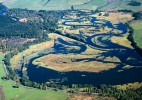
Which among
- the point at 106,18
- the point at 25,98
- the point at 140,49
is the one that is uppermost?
the point at 106,18

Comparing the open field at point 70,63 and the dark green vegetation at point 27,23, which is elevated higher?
the dark green vegetation at point 27,23

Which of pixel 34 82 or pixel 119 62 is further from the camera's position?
pixel 119 62

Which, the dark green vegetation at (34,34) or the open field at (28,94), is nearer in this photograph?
the open field at (28,94)

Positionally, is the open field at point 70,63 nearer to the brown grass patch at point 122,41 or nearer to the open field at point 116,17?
the brown grass patch at point 122,41

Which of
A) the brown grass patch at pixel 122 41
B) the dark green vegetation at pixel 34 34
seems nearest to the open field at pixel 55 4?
the dark green vegetation at pixel 34 34

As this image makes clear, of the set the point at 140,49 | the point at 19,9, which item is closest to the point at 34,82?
the point at 140,49

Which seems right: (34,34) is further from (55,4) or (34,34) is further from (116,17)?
(55,4)

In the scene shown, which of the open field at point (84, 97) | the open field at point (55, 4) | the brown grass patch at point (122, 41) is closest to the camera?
the open field at point (84, 97)

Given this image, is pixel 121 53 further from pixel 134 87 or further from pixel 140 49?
pixel 134 87
